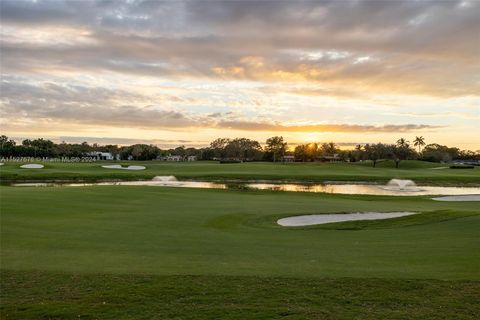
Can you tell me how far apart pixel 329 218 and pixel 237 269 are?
49.1 feet

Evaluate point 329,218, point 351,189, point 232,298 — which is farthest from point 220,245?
point 351,189

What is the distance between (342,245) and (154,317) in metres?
8.42

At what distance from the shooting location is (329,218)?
25.1 m

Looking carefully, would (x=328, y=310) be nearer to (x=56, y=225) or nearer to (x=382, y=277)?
(x=382, y=277)

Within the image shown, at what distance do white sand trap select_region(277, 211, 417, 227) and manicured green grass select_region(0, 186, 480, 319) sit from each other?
233 cm

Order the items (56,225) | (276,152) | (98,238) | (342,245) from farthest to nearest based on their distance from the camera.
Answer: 1. (276,152)
2. (56,225)
3. (98,238)
4. (342,245)

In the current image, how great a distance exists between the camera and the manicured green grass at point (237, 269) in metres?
8.27

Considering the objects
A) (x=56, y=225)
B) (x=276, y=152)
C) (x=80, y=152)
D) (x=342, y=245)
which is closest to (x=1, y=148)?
(x=80, y=152)

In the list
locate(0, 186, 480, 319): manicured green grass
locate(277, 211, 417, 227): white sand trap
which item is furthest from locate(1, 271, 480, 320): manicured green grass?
locate(277, 211, 417, 227): white sand trap

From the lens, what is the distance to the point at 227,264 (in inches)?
459

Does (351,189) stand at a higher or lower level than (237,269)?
lower

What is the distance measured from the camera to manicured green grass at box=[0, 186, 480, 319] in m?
8.27

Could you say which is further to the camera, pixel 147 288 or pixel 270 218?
pixel 270 218

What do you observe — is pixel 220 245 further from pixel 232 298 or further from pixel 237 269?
pixel 232 298
